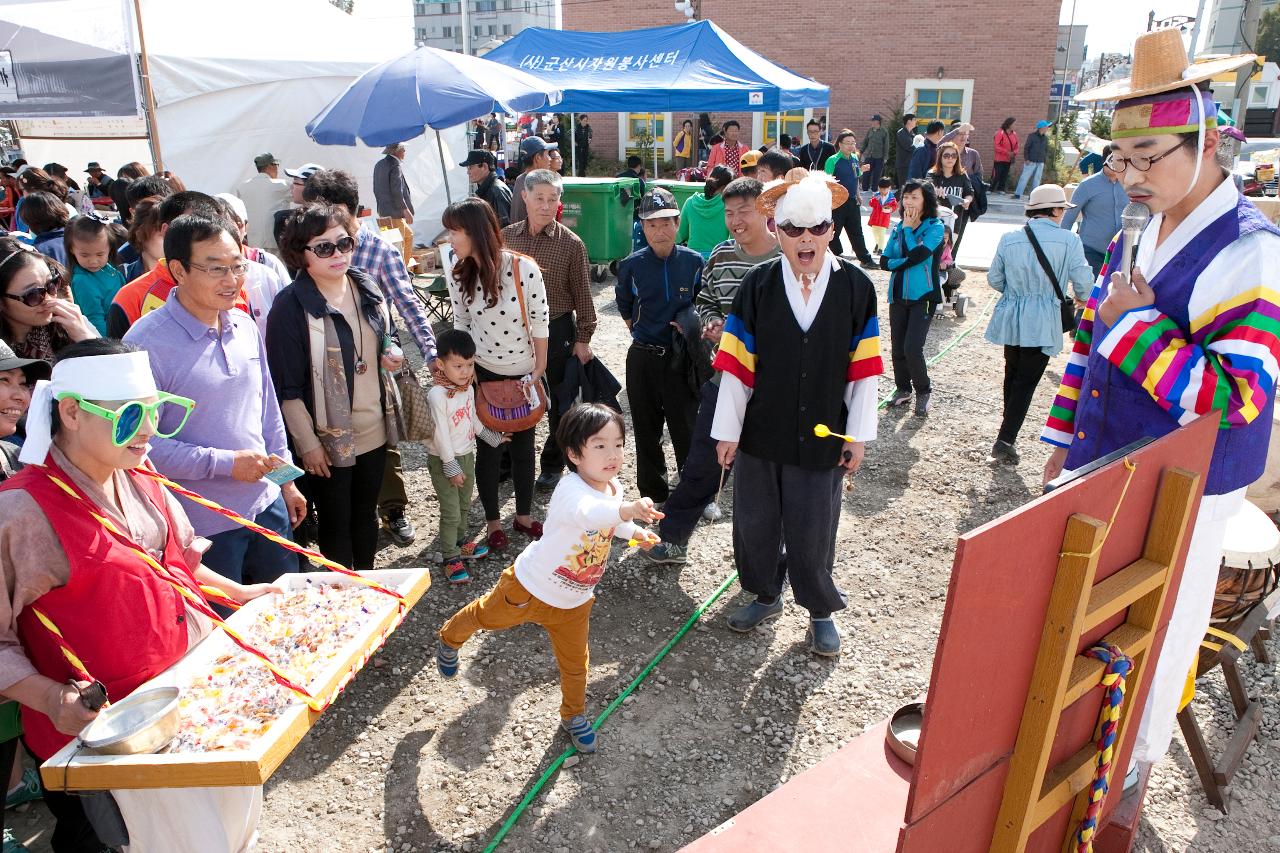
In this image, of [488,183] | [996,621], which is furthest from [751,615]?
[488,183]

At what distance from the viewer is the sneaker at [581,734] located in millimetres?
3320

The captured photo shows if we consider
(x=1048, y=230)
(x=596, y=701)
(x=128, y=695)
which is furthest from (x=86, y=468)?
(x=1048, y=230)

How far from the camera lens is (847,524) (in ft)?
17.0

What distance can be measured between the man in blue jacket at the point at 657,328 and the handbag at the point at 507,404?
0.65 metres

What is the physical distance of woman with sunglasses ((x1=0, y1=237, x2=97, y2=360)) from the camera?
3295 mm

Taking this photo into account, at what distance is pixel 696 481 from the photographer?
4.48 meters

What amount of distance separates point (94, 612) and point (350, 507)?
69.2 inches

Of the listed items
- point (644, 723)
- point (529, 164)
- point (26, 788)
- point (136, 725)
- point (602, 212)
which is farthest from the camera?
point (602, 212)

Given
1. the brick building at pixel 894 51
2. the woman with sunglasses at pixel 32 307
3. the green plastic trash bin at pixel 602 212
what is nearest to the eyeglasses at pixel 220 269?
the woman with sunglasses at pixel 32 307

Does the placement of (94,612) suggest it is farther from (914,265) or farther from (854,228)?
(854,228)

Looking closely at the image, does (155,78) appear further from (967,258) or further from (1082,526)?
(1082,526)

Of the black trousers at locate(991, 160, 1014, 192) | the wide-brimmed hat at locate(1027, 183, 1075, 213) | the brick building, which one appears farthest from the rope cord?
the brick building

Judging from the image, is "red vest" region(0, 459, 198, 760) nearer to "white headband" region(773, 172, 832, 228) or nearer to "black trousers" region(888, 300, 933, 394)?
"white headband" region(773, 172, 832, 228)

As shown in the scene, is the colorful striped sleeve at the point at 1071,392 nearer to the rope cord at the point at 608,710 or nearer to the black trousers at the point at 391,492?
the rope cord at the point at 608,710
